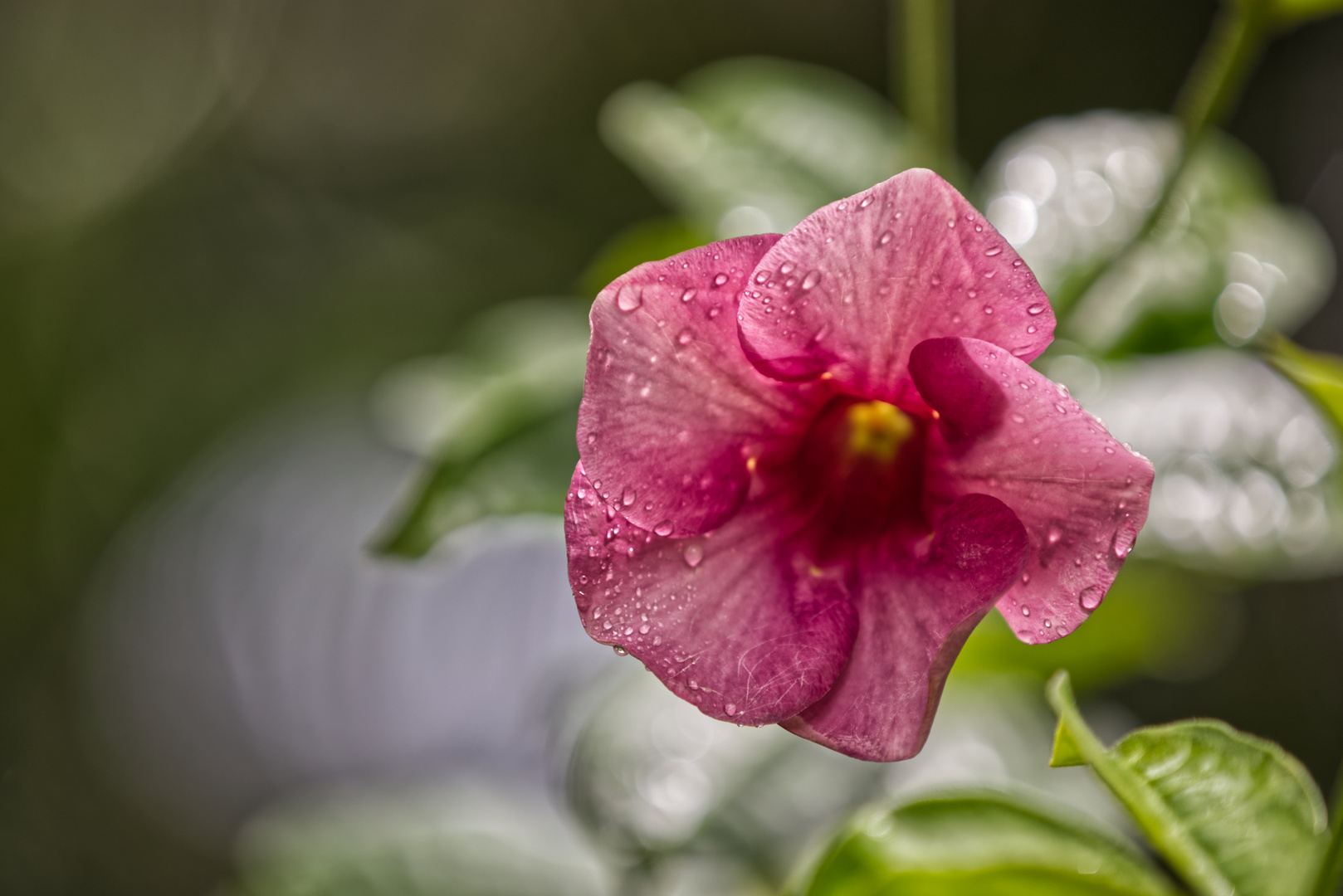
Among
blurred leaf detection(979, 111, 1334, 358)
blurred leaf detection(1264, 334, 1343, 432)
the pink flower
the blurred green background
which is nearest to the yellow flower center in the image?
the pink flower

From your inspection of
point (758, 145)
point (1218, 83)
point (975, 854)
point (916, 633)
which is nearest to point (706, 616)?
point (916, 633)

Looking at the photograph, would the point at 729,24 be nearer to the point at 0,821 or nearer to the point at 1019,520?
the point at 1019,520

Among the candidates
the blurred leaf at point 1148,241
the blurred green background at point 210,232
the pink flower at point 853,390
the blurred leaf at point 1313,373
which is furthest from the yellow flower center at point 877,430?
the blurred green background at point 210,232

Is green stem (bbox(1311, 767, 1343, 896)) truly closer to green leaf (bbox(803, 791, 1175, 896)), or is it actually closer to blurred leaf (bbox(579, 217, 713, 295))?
green leaf (bbox(803, 791, 1175, 896))

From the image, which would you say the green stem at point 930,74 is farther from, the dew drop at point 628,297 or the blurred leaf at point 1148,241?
the dew drop at point 628,297

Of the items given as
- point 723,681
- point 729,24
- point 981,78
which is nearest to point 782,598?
point 723,681
